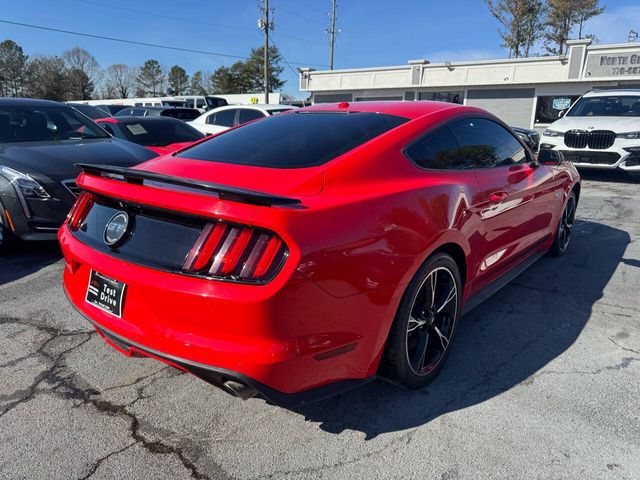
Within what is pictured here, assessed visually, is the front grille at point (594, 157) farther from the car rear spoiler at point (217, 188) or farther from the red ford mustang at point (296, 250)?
the car rear spoiler at point (217, 188)

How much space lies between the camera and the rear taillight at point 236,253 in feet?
6.06

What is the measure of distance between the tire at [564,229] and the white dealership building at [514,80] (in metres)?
20.7

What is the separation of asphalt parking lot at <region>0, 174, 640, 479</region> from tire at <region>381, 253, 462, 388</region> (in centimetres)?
15

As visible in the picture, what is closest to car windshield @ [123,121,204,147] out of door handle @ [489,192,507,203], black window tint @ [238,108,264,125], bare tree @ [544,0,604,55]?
black window tint @ [238,108,264,125]

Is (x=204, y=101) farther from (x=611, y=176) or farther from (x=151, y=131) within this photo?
(x=611, y=176)

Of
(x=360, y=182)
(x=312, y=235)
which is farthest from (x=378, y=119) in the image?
(x=312, y=235)

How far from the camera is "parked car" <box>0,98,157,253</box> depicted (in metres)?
4.51

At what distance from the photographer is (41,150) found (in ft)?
16.2

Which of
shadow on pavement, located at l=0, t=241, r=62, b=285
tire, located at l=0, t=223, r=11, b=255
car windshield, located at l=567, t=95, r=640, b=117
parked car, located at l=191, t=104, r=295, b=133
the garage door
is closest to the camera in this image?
shadow on pavement, located at l=0, t=241, r=62, b=285

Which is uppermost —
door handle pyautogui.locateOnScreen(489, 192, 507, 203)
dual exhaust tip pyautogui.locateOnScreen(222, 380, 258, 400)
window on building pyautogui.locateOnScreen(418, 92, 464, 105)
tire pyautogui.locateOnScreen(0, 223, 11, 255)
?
window on building pyautogui.locateOnScreen(418, 92, 464, 105)

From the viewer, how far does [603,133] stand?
945cm

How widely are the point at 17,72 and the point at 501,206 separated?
85363 millimetres

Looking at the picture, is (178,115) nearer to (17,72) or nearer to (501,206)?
(501,206)

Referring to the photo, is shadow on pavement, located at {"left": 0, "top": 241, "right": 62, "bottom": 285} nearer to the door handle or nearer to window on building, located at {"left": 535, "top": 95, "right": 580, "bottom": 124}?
the door handle
